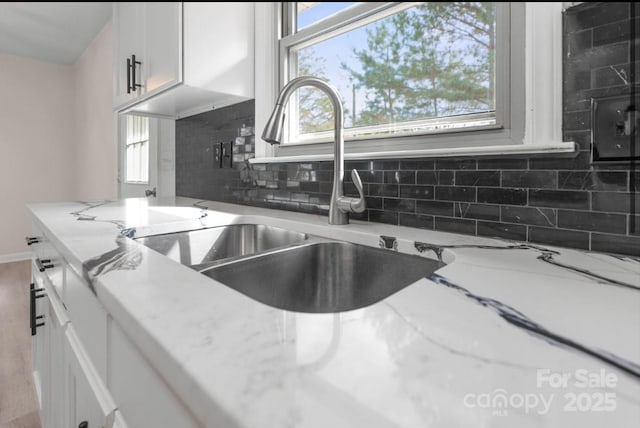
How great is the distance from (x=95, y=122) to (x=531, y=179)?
4240mm

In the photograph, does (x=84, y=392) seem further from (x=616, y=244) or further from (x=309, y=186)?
(x=616, y=244)

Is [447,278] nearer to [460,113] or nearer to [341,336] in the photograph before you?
[341,336]

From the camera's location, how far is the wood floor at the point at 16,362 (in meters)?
1.48

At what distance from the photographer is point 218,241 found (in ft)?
3.70

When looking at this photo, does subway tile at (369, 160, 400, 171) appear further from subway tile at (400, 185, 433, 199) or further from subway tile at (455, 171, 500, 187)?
subway tile at (455, 171, 500, 187)

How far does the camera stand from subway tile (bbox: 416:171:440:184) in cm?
94

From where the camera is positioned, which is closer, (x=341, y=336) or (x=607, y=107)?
(x=341, y=336)

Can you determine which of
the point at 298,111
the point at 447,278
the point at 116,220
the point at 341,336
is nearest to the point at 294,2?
the point at 298,111

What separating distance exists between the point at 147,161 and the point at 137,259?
236 centimetres

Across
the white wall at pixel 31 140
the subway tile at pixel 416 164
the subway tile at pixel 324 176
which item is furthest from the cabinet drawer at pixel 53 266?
the white wall at pixel 31 140

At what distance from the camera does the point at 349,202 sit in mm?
984

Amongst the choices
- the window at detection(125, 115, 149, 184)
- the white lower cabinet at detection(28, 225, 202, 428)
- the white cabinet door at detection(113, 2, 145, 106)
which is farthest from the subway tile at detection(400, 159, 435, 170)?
the window at detection(125, 115, 149, 184)

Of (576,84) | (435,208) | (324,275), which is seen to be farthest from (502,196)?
(324,275)

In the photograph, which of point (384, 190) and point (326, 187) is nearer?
point (384, 190)
